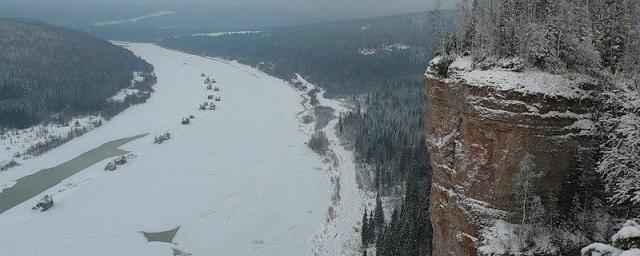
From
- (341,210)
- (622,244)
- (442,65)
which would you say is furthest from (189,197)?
(622,244)

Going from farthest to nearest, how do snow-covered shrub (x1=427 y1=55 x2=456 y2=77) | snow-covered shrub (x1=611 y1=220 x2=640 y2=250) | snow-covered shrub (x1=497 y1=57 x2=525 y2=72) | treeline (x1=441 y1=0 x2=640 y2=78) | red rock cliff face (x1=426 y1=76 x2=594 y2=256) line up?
snow-covered shrub (x1=427 y1=55 x2=456 y2=77) → treeline (x1=441 y1=0 x2=640 y2=78) → snow-covered shrub (x1=497 y1=57 x2=525 y2=72) → red rock cliff face (x1=426 y1=76 x2=594 y2=256) → snow-covered shrub (x1=611 y1=220 x2=640 y2=250)

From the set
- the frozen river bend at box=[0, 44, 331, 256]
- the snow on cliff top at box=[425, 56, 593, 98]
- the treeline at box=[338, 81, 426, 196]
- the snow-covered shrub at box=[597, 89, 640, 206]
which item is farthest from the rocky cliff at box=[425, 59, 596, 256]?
the treeline at box=[338, 81, 426, 196]

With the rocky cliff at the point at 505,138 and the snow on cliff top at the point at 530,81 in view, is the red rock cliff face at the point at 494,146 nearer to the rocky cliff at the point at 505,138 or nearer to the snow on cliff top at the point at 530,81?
the rocky cliff at the point at 505,138

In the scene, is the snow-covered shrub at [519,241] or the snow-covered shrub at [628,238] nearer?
the snow-covered shrub at [628,238]

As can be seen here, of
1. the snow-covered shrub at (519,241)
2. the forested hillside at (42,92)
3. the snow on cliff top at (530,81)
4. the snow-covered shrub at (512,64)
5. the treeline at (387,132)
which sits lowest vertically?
the treeline at (387,132)

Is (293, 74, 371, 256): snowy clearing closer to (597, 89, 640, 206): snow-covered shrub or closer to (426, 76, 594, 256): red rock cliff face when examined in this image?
(426, 76, 594, 256): red rock cliff face

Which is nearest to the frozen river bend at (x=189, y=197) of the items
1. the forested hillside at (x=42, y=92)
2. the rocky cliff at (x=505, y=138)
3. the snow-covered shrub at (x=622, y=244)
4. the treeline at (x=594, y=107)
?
the forested hillside at (x=42, y=92)
